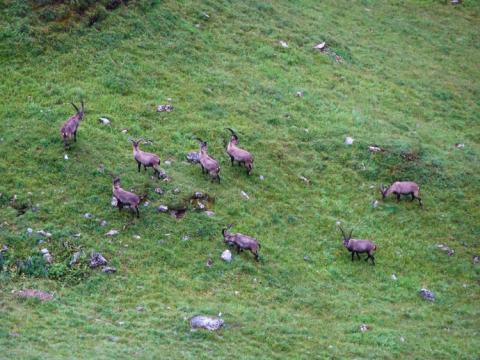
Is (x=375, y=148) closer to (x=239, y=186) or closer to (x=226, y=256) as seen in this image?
(x=239, y=186)

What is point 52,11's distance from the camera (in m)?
29.6

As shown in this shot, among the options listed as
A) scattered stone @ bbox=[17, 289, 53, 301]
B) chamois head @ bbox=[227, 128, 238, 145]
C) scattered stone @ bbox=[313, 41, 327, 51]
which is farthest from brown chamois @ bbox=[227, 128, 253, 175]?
scattered stone @ bbox=[313, 41, 327, 51]

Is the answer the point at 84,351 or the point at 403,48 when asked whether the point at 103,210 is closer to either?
the point at 84,351

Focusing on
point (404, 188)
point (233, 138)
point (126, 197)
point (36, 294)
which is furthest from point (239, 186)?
point (36, 294)

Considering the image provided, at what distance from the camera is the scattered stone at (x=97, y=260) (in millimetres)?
18641

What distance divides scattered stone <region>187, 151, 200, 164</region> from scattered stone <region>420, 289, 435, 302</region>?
8.73 meters

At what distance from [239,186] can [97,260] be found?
633cm

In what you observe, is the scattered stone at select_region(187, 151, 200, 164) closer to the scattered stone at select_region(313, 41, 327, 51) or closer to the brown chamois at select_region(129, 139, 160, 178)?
the brown chamois at select_region(129, 139, 160, 178)

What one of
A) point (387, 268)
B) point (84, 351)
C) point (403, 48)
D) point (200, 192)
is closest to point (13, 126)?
point (200, 192)

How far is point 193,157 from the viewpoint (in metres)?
23.8

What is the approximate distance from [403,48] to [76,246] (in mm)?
25561

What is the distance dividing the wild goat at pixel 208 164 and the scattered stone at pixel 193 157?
2.29 feet

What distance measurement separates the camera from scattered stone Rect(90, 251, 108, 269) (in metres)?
18.6

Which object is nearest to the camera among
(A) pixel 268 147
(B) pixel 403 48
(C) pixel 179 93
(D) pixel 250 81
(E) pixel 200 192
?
(E) pixel 200 192
